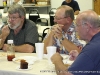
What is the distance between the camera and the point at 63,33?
9.41 feet

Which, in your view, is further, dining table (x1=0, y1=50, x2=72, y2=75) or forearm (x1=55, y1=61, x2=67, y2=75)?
dining table (x1=0, y1=50, x2=72, y2=75)

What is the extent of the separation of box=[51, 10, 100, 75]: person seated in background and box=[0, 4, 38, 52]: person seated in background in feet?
3.54

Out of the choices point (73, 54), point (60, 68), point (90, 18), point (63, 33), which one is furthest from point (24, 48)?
point (90, 18)

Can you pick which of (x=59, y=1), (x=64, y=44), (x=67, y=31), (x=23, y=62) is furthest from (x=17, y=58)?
(x=59, y=1)

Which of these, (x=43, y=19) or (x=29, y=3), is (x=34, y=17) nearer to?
(x=43, y=19)

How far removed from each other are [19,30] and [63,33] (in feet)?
2.00

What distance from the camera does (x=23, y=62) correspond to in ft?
6.96

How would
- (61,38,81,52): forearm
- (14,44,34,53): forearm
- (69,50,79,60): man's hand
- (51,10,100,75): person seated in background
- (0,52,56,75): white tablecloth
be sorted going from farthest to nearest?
(14,44,34,53): forearm, (61,38,81,52): forearm, (69,50,79,60): man's hand, (0,52,56,75): white tablecloth, (51,10,100,75): person seated in background

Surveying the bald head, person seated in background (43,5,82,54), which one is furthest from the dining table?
the bald head

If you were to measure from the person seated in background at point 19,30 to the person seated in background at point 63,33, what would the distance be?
27cm

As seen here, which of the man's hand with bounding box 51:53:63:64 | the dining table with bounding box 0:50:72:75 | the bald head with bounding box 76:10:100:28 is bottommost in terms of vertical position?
the dining table with bounding box 0:50:72:75

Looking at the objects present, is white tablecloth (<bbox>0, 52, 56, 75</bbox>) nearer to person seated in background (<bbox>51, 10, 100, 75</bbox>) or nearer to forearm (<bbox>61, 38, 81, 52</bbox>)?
person seated in background (<bbox>51, 10, 100, 75</bbox>)

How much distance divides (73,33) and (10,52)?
788 mm

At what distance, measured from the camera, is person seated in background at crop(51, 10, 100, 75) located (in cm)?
164
